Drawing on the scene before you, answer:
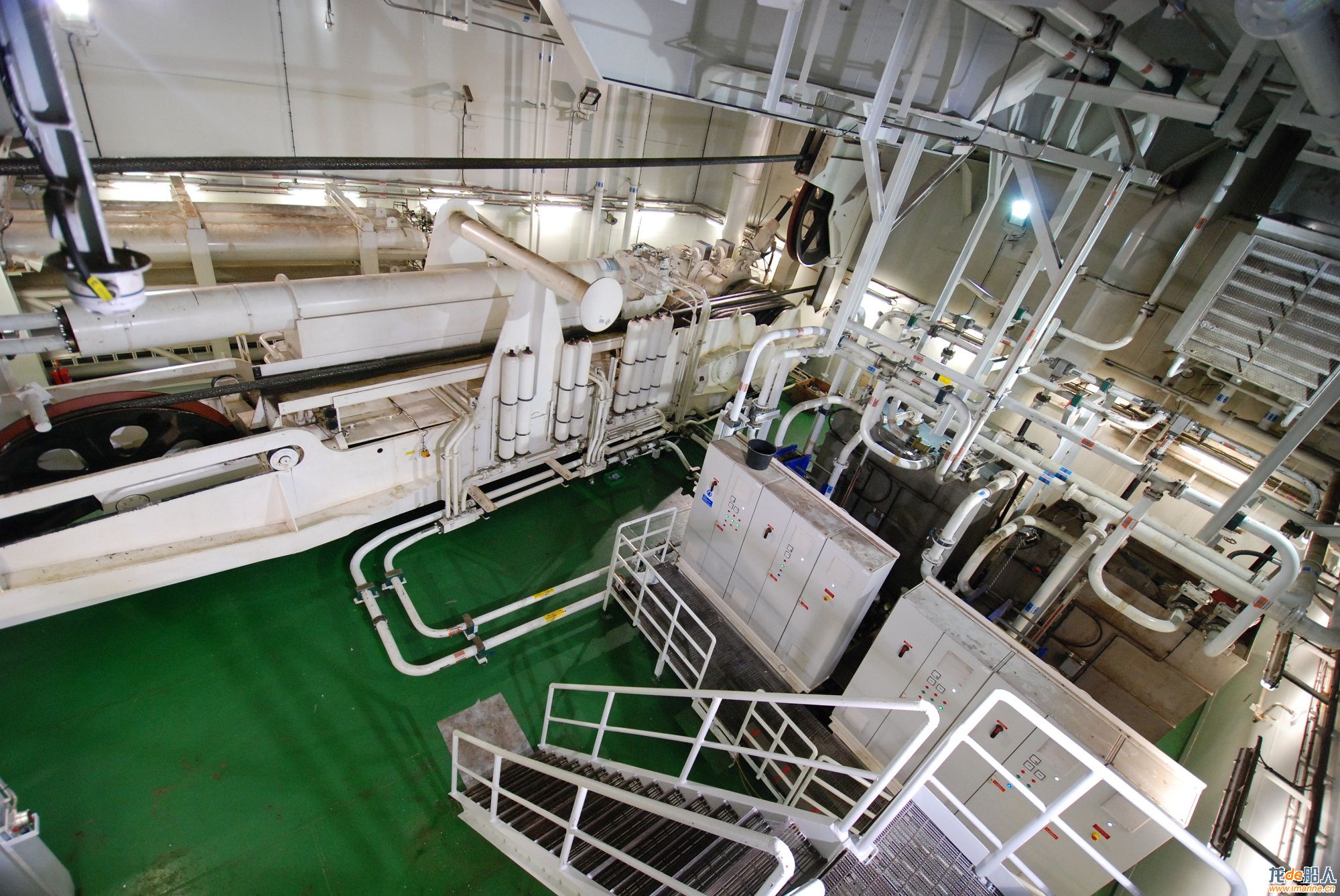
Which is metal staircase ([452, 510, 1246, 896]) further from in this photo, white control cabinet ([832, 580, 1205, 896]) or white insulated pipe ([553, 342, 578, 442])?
white insulated pipe ([553, 342, 578, 442])

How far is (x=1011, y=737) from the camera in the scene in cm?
400

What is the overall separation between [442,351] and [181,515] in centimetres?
248

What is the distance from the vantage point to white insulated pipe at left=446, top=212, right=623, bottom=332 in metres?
4.59

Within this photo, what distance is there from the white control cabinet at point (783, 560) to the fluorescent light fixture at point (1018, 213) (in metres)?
5.22

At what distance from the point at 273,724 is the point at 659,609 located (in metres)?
3.20

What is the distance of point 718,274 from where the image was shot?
867cm

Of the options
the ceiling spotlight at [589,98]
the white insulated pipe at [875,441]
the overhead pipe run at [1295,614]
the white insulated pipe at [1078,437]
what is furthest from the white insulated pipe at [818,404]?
the ceiling spotlight at [589,98]

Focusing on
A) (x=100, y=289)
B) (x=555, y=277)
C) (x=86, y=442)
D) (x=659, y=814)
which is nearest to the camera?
(x=100, y=289)

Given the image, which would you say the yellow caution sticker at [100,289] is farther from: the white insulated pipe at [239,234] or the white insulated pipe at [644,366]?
Result: the white insulated pipe at [644,366]

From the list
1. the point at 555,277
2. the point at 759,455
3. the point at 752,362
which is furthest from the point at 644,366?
the point at 555,277

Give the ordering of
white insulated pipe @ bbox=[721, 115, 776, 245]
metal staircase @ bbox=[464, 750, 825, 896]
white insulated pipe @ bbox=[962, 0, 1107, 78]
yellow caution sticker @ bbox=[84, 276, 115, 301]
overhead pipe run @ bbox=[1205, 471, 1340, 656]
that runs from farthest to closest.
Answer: white insulated pipe @ bbox=[721, 115, 776, 245]
overhead pipe run @ bbox=[1205, 471, 1340, 656]
white insulated pipe @ bbox=[962, 0, 1107, 78]
metal staircase @ bbox=[464, 750, 825, 896]
yellow caution sticker @ bbox=[84, 276, 115, 301]

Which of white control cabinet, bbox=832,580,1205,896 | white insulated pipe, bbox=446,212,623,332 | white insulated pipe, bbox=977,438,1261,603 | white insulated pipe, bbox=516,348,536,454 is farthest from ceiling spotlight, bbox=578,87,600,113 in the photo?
white control cabinet, bbox=832,580,1205,896

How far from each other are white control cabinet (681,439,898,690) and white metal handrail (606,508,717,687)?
1.38 feet

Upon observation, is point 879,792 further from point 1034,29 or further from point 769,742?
point 1034,29
